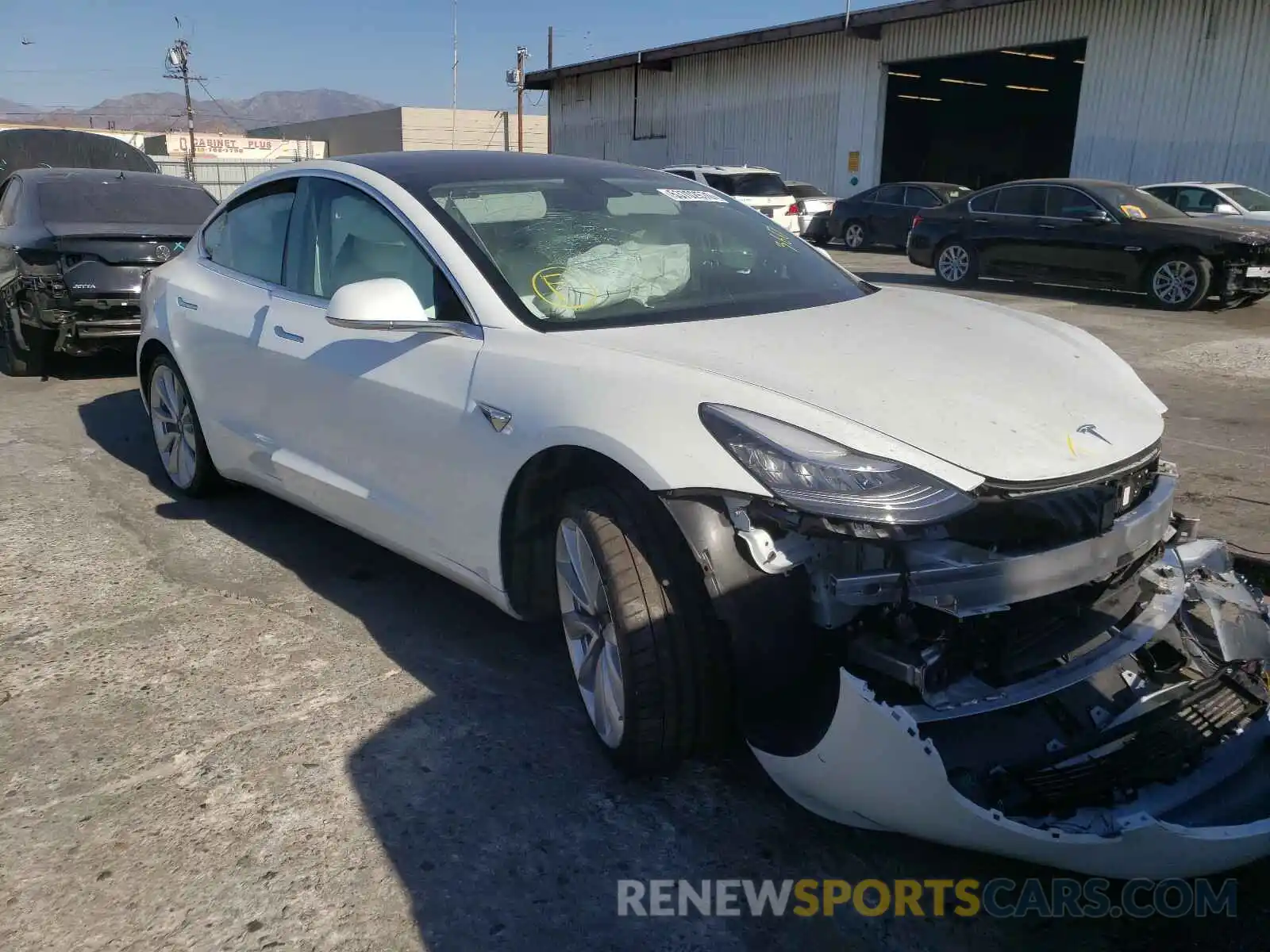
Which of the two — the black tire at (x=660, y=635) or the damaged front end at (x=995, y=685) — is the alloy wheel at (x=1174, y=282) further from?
the black tire at (x=660, y=635)

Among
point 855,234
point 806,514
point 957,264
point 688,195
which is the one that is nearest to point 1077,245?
point 957,264

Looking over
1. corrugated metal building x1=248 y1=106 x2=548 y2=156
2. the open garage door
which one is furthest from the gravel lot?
corrugated metal building x1=248 y1=106 x2=548 y2=156

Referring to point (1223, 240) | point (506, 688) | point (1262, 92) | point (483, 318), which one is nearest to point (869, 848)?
point (506, 688)

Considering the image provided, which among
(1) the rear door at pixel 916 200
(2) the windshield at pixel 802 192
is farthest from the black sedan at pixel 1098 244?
(2) the windshield at pixel 802 192

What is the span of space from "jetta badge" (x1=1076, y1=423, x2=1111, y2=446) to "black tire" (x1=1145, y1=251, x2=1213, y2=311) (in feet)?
36.3

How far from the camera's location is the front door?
10.4 feet

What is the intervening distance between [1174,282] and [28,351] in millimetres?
11887

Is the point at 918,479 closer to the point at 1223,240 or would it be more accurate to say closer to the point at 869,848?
the point at 869,848

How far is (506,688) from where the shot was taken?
329 cm

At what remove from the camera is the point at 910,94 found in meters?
30.5

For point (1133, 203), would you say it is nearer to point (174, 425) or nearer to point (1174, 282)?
point (1174, 282)

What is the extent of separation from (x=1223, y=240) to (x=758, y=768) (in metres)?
11.6

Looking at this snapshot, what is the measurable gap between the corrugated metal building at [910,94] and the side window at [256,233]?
68.1ft

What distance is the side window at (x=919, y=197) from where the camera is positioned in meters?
19.8
